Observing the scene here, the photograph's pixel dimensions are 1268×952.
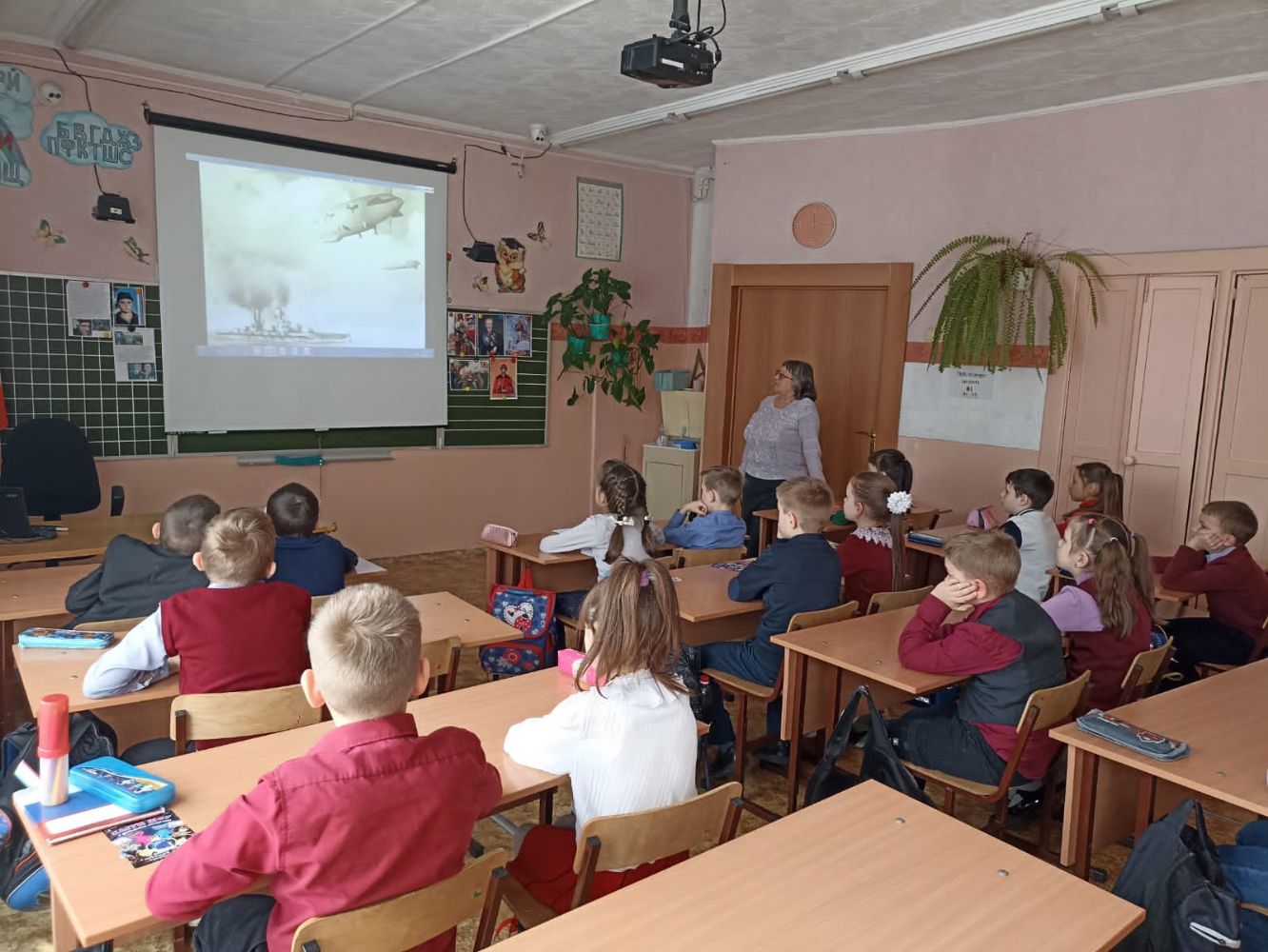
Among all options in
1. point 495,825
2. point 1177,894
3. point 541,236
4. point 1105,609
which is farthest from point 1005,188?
point 1177,894

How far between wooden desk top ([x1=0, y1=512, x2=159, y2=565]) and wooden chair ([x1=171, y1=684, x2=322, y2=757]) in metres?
1.83

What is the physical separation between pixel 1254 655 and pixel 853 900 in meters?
3.18

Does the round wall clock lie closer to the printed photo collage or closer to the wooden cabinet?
the wooden cabinet

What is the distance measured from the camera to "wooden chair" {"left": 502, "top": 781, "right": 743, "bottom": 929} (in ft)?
5.56

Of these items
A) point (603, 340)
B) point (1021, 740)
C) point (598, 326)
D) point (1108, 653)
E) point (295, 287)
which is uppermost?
point (295, 287)

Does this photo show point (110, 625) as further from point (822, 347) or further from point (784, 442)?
point (822, 347)

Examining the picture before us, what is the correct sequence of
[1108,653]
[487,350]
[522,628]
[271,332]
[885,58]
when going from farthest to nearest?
[487,350]
[271,332]
[885,58]
[522,628]
[1108,653]

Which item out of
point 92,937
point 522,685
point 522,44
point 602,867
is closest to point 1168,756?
point 602,867

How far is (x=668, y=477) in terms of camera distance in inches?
289

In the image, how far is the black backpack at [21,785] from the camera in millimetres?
2256

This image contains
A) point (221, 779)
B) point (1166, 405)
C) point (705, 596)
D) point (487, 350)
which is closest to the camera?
point (221, 779)

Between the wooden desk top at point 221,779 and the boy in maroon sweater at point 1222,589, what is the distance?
2977 mm

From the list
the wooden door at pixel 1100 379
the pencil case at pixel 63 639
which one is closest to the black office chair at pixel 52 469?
the pencil case at pixel 63 639

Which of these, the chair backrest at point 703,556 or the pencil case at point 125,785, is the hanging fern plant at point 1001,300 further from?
the pencil case at point 125,785
